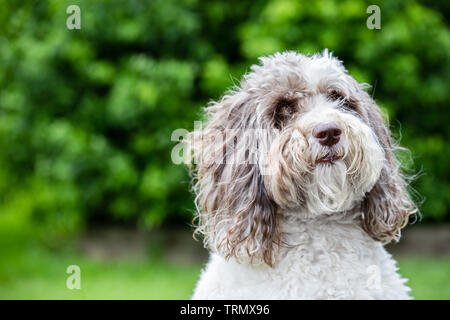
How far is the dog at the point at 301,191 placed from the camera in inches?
106

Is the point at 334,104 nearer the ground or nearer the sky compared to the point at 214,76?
nearer the ground

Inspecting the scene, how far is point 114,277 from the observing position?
689cm

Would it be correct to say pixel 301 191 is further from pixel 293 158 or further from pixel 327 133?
pixel 327 133

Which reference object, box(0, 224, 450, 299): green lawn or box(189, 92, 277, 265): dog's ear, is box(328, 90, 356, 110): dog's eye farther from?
box(0, 224, 450, 299): green lawn

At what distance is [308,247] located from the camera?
2828 millimetres

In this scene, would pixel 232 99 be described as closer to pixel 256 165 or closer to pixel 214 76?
pixel 256 165

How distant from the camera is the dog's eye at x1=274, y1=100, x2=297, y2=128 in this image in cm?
286

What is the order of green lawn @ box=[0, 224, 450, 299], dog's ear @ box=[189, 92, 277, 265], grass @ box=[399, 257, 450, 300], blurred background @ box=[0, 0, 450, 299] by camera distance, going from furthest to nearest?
1. blurred background @ box=[0, 0, 450, 299]
2. green lawn @ box=[0, 224, 450, 299]
3. grass @ box=[399, 257, 450, 300]
4. dog's ear @ box=[189, 92, 277, 265]

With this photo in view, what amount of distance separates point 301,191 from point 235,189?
1.04 feet

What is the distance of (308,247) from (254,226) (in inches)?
10.7

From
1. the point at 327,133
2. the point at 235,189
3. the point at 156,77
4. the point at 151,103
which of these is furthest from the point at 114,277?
the point at 327,133

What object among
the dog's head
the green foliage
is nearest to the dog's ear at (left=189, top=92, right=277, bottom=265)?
the dog's head

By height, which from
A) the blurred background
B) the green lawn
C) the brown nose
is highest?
the blurred background
